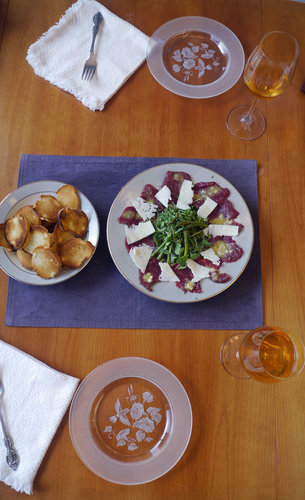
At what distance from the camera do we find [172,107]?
3.89ft

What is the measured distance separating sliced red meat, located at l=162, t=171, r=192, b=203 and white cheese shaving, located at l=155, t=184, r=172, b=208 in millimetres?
16

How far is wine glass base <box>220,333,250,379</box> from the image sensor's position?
100 centimetres

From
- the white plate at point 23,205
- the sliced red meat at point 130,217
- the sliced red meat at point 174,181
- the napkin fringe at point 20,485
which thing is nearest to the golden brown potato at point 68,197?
the white plate at point 23,205

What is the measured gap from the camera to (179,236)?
1.00m

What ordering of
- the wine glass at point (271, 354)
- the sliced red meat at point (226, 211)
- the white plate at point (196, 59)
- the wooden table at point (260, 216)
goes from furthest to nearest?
the white plate at point (196, 59) → the sliced red meat at point (226, 211) → the wooden table at point (260, 216) → the wine glass at point (271, 354)

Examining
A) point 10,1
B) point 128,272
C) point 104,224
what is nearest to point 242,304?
point 128,272

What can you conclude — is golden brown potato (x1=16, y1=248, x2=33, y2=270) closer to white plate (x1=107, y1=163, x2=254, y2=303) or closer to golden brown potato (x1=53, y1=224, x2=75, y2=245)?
golden brown potato (x1=53, y1=224, x2=75, y2=245)

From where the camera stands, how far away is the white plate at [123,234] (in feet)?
3.24

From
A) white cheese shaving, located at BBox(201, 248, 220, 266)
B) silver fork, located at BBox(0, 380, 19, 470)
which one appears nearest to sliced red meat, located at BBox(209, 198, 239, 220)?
white cheese shaving, located at BBox(201, 248, 220, 266)

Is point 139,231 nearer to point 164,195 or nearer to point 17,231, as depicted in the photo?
point 164,195

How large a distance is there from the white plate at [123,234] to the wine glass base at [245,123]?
20 centimetres

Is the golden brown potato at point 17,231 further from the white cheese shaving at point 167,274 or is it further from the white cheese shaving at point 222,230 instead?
the white cheese shaving at point 222,230

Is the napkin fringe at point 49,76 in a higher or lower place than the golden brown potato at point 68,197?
Result: higher

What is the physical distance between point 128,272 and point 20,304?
0.96 ft
